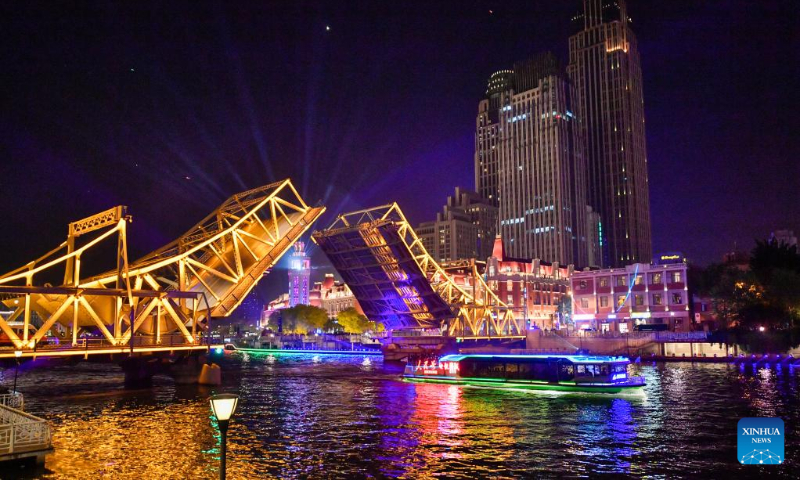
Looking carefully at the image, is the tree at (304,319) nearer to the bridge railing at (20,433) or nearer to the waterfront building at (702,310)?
the waterfront building at (702,310)

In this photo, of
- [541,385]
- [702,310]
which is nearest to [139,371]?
[541,385]

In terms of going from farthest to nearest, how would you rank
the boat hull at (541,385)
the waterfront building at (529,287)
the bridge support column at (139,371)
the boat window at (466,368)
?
1. the waterfront building at (529,287)
2. the boat window at (466,368)
3. the bridge support column at (139,371)
4. the boat hull at (541,385)

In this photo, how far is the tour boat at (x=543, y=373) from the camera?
44438mm

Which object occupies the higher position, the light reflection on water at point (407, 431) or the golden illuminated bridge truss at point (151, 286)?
the golden illuminated bridge truss at point (151, 286)

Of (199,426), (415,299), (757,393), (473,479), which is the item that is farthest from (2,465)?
(415,299)

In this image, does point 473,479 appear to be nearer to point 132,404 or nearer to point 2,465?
point 2,465

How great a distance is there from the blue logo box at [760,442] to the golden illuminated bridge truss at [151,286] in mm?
34216

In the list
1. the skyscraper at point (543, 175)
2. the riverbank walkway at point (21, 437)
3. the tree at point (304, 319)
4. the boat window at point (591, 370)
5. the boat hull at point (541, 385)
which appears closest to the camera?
A: the riverbank walkway at point (21, 437)

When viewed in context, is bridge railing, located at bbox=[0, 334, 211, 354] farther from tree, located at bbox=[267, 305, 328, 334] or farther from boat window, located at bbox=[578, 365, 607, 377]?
tree, located at bbox=[267, 305, 328, 334]

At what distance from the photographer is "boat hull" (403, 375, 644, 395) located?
43.7 m

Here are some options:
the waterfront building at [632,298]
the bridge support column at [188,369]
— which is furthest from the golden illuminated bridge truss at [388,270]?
the waterfront building at [632,298]

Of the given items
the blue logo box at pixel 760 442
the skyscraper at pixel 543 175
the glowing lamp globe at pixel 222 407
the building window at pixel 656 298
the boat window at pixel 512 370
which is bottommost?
the blue logo box at pixel 760 442

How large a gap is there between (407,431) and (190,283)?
27.1 metres

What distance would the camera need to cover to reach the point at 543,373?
46844 millimetres
